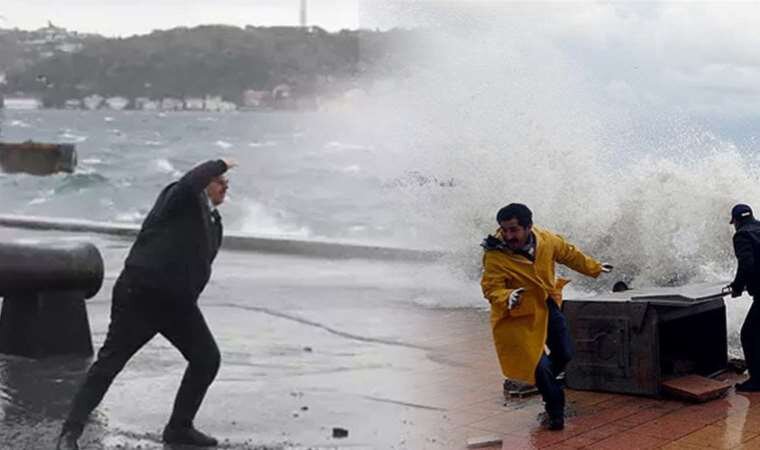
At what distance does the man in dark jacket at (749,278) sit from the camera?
23.7 feet

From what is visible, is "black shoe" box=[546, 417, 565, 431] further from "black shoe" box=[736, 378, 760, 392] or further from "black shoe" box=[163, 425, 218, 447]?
"black shoe" box=[163, 425, 218, 447]

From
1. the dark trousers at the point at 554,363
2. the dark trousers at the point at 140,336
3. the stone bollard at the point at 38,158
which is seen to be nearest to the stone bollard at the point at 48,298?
the stone bollard at the point at 38,158

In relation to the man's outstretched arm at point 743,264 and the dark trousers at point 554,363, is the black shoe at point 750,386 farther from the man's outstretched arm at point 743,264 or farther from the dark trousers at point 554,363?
the dark trousers at point 554,363

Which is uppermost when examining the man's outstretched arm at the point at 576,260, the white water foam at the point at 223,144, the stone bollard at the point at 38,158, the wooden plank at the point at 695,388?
the stone bollard at the point at 38,158

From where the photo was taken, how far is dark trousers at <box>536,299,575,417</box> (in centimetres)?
627

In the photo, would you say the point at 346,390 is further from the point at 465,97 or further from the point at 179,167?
the point at 179,167

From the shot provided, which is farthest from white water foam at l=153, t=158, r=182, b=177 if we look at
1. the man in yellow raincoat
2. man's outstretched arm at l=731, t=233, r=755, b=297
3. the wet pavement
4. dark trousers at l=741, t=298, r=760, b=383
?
the man in yellow raincoat

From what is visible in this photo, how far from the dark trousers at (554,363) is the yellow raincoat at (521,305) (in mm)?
65

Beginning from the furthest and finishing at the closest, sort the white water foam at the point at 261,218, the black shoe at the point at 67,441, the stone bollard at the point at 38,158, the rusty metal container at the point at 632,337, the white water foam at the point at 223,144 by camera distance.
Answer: the white water foam at the point at 223,144, the white water foam at the point at 261,218, the stone bollard at the point at 38,158, the rusty metal container at the point at 632,337, the black shoe at the point at 67,441

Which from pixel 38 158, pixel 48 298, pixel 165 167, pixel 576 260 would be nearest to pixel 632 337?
pixel 576 260

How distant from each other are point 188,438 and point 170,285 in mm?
982

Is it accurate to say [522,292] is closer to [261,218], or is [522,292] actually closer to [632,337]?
Result: [632,337]

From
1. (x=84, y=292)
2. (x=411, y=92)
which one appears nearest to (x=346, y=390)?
(x=84, y=292)

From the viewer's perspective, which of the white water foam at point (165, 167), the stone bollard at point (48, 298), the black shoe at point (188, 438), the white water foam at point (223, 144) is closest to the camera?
the black shoe at point (188, 438)
